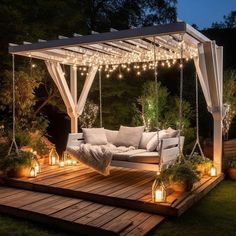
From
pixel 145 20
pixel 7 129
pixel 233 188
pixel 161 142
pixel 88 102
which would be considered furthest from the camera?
pixel 145 20

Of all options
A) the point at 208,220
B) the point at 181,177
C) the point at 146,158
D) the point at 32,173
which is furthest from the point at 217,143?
the point at 32,173

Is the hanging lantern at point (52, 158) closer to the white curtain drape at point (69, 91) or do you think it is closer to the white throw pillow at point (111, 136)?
the white curtain drape at point (69, 91)

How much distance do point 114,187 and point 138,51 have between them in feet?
9.08

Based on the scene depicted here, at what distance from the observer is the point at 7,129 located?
7996mm

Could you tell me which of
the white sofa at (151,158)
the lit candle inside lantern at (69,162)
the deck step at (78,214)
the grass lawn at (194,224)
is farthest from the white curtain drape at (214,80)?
the lit candle inside lantern at (69,162)

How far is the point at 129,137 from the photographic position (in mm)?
7039

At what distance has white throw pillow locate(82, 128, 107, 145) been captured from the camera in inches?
283

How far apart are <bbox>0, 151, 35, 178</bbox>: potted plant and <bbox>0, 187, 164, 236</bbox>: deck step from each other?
682mm

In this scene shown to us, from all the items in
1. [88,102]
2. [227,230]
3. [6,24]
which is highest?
[6,24]

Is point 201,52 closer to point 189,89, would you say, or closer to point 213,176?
point 213,176

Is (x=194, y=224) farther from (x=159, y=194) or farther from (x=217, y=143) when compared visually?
(x=217, y=143)

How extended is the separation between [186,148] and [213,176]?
249 cm

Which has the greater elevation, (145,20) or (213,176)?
(145,20)

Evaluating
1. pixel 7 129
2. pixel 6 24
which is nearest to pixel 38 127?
pixel 7 129
